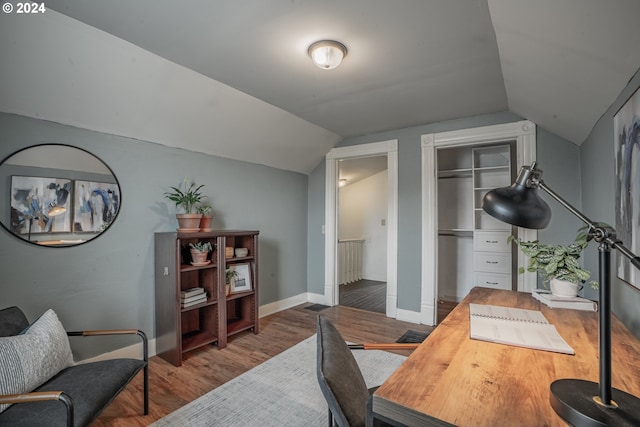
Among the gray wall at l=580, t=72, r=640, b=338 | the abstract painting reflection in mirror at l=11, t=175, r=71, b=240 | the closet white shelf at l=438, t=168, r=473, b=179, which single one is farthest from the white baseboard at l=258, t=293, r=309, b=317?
the gray wall at l=580, t=72, r=640, b=338

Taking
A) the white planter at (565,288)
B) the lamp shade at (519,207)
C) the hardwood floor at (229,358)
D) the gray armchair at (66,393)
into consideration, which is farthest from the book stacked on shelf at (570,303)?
the gray armchair at (66,393)

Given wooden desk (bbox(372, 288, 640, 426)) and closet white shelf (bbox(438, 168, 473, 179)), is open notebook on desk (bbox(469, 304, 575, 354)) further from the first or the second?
closet white shelf (bbox(438, 168, 473, 179))

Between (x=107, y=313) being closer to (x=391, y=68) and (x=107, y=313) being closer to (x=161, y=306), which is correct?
(x=161, y=306)

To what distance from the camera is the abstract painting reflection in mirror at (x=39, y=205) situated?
202 cm

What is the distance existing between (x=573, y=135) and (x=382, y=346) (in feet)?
8.26

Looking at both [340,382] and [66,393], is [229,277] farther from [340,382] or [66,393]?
[340,382]

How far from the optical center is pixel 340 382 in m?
1.00

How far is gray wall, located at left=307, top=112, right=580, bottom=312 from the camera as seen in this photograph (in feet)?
9.40

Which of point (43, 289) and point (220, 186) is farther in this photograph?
point (220, 186)

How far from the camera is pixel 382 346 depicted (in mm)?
1559

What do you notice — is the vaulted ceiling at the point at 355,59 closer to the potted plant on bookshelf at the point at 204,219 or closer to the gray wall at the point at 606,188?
the gray wall at the point at 606,188

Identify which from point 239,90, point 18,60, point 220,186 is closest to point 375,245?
point 220,186

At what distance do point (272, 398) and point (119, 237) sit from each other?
1.79m

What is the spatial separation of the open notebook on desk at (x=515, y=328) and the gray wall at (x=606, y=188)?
36cm
